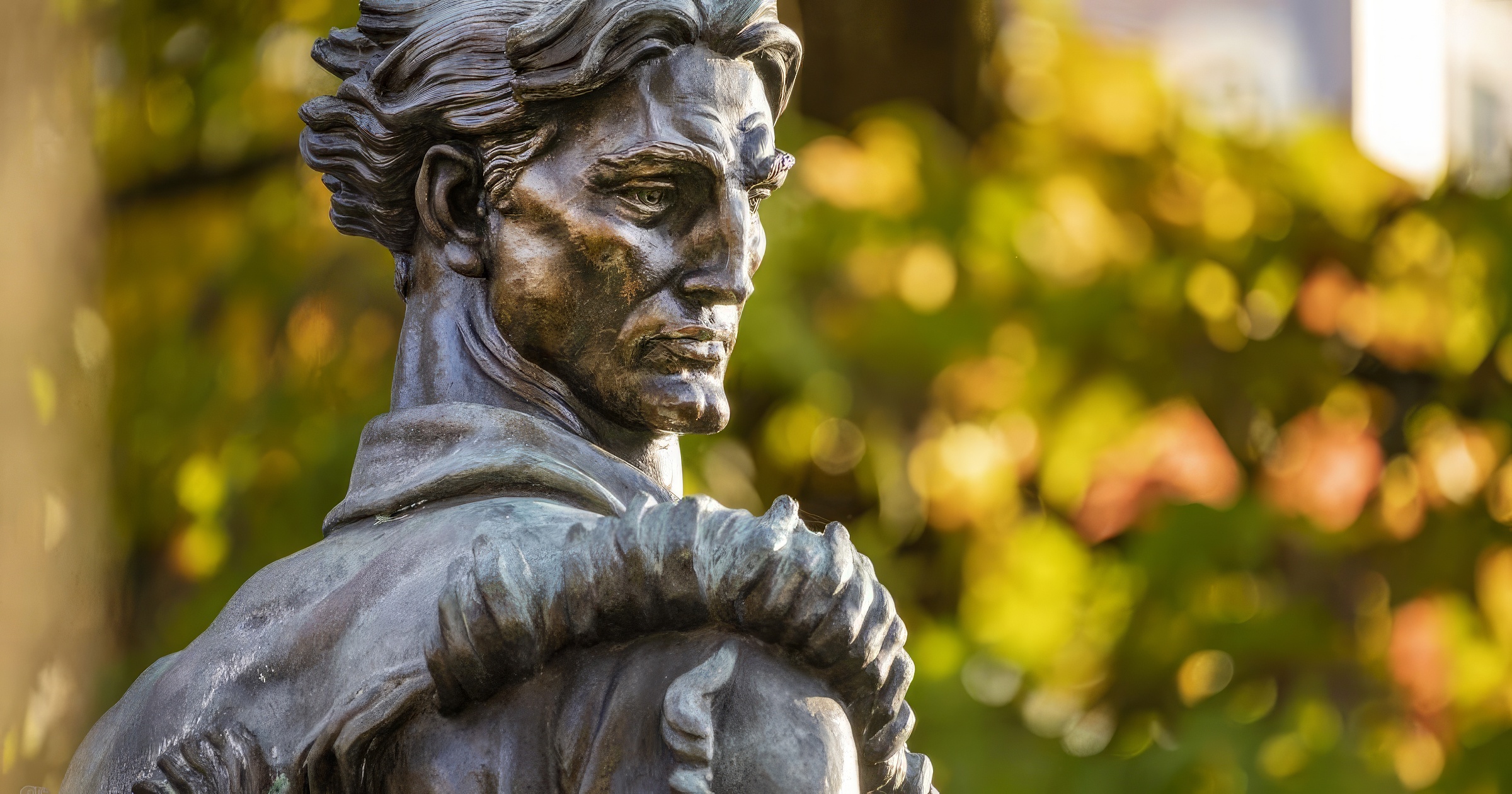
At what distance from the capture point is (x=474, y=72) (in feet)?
4.95

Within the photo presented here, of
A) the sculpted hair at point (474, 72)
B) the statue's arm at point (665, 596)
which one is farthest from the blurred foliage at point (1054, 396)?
the statue's arm at point (665, 596)

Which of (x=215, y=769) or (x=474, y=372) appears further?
(x=474, y=372)

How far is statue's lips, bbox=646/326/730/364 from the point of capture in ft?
4.99

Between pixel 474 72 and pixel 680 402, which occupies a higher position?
pixel 474 72

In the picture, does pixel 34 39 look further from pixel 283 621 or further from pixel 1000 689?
pixel 283 621

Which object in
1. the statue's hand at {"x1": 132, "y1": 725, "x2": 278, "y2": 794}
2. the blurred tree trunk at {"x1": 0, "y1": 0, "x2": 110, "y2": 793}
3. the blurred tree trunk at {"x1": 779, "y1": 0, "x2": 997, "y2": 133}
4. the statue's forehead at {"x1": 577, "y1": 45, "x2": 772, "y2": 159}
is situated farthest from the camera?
the blurred tree trunk at {"x1": 779, "y1": 0, "x2": 997, "y2": 133}

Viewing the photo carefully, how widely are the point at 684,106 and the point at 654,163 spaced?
5cm

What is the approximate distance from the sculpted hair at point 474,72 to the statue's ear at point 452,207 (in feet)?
0.06

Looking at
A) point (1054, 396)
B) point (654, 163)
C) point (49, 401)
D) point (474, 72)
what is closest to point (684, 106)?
point (654, 163)

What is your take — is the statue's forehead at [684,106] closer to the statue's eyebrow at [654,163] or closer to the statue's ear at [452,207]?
the statue's eyebrow at [654,163]

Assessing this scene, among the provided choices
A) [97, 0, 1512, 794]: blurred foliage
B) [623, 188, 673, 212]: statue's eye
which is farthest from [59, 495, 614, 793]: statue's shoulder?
[97, 0, 1512, 794]: blurred foliage

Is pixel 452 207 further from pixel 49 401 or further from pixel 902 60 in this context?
pixel 902 60

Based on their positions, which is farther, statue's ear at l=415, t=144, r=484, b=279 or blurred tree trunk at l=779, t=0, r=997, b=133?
blurred tree trunk at l=779, t=0, r=997, b=133

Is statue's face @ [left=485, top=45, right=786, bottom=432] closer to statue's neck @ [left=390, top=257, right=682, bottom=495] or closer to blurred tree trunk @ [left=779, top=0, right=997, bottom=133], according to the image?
statue's neck @ [left=390, top=257, right=682, bottom=495]
